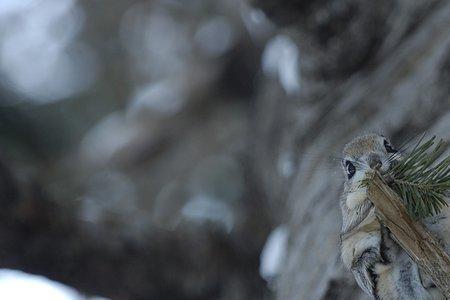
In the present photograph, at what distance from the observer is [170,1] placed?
12.1 feet

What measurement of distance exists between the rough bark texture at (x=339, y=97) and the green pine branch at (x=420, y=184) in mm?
286

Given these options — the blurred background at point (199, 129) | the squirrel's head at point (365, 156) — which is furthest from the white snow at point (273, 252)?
the squirrel's head at point (365, 156)

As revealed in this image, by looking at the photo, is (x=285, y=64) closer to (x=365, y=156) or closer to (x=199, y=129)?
(x=365, y=156)

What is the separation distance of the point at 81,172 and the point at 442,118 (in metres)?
1.88

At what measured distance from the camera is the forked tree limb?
808 mm

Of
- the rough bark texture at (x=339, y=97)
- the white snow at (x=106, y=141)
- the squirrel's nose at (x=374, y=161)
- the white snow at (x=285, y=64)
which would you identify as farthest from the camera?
the white snow at (x=106, y=141)

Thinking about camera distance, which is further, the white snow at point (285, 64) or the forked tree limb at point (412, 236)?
the white snow at point (285, 64)

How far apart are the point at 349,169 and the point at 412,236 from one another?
182mm

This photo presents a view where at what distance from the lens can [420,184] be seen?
2.80ft

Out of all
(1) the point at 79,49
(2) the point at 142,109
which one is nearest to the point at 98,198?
(2) the point at 142,109

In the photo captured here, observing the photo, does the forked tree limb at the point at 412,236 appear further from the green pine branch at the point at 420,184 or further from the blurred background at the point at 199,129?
the blurred background at the point at 199,129

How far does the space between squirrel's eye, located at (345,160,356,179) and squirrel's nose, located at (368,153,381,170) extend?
0.09 ft

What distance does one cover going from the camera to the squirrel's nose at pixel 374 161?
0.93 meters

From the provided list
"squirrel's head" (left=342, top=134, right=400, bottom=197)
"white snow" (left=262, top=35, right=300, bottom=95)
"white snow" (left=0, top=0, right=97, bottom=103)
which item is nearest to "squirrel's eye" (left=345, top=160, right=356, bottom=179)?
"squirrel's head" (left=342, top=134, right=400, bottom=197)
